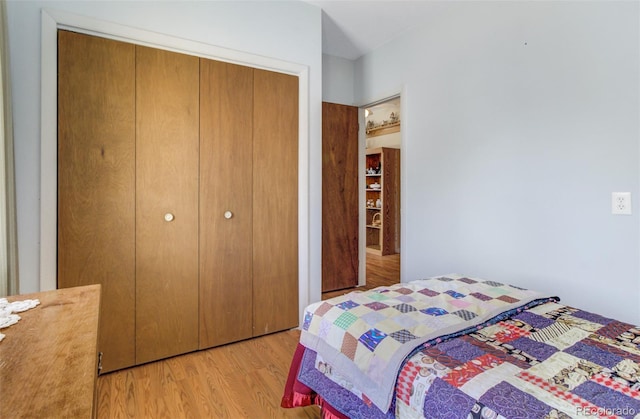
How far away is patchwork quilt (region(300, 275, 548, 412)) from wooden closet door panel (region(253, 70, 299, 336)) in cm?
107

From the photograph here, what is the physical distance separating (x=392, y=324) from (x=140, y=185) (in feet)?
5.66

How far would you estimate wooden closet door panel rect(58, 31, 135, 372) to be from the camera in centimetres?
188

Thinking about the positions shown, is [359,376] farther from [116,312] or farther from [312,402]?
[116,312]

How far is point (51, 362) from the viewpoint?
2.40 ft

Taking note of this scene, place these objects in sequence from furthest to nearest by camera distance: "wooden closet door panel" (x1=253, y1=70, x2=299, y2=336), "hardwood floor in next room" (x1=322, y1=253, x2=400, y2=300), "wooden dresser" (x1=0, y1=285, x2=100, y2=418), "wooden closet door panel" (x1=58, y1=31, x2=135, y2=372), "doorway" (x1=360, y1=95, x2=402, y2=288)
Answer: "doorway" (x1=360, y1=95, x2=402, y2=288) → "hardwood floor in next room" (x1=322, y1=253, x2=400, y2=300) → "wooden closet door panel" (x1=253, y1=70, x2=299, y2=336) → "wooden closet door panel" (x1=58, y1=31, x2=135, y2=372) → "wooden dresser" (x1=0, y1=285, x2=100, y2=418)

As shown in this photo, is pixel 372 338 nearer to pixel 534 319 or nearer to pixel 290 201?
pixel 534 319

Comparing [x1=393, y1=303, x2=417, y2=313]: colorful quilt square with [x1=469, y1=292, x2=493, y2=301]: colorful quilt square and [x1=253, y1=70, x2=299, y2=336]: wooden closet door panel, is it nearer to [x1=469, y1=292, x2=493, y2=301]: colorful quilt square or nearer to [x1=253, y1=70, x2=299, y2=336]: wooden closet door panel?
[x1=469, y1=292, x2=493, y2=301]: colorful quilt square

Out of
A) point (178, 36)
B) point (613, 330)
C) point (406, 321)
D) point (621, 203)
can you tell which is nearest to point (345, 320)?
point (406, 321)

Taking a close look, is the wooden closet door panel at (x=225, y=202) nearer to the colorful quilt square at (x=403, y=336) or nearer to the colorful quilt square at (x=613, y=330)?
the colorful quilt square at (x=403, y=336)

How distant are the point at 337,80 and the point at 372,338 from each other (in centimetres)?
313

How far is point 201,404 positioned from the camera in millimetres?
1766

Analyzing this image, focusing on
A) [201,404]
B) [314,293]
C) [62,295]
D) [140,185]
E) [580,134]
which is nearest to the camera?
[62,295]

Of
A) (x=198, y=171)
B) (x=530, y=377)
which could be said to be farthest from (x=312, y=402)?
(x=198, y=171)

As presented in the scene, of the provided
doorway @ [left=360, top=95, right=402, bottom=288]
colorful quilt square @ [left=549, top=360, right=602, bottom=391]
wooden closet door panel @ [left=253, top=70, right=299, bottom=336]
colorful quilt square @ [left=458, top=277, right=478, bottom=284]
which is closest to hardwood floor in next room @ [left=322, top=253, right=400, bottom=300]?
doorway @ [left=360, top=95, right=402, bottom=288]
